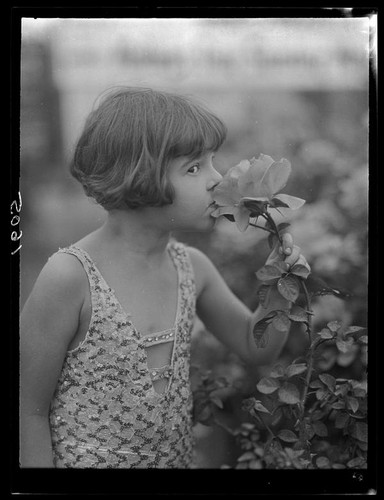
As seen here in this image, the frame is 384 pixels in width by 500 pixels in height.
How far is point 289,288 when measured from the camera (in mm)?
1376

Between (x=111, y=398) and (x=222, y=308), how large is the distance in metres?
0.35

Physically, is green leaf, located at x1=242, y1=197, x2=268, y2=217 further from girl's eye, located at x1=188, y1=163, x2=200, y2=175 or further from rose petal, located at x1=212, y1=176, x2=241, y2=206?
girl's eye, located at x1=188, y1=163, x2=200, y2=175

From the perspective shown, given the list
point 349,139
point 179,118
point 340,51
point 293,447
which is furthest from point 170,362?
point 340,51

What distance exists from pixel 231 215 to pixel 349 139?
317 millimetres

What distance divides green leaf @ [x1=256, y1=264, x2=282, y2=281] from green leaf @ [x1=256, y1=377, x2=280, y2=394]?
23 cm

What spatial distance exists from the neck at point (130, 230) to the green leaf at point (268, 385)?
0.37 meters

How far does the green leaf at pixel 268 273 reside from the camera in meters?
1.38

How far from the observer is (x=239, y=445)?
1613 millimetres

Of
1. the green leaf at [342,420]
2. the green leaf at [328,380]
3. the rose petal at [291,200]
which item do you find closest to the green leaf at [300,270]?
the rose petal at [291,200]

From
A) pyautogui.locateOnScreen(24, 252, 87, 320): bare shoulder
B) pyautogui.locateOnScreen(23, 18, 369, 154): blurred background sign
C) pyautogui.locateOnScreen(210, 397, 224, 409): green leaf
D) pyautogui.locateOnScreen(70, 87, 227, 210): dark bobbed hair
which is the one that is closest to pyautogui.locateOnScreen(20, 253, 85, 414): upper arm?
pyautogui.locateOnScreen(24, 252, 87, 320): bare shoulder
